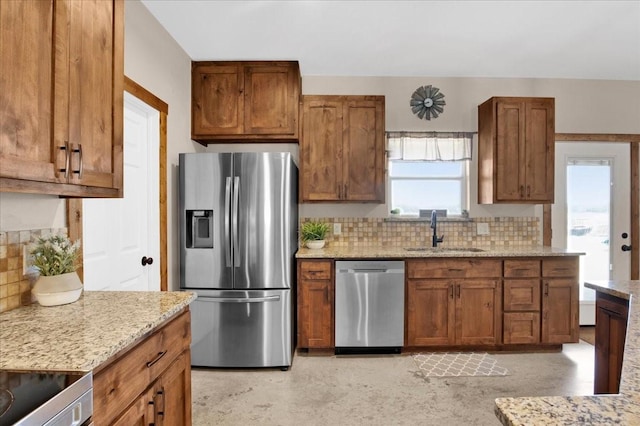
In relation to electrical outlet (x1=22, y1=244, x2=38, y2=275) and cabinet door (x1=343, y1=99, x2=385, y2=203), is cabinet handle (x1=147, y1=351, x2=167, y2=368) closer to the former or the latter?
electrical outlet (x1=22, y1=244, x2=38, y2=275)

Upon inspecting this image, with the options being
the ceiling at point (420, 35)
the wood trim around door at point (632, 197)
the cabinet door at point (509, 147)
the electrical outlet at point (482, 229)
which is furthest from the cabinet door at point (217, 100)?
the wood trim around door at point (632, 197)

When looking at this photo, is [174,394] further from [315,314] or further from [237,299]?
[315,314]

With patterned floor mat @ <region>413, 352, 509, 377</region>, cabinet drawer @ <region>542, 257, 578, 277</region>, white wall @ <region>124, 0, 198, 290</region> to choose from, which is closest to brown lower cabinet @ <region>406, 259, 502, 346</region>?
patterned floor mat @ <region>413, 352, 509, 377</region>

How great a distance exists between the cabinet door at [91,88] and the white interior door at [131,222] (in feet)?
1.91

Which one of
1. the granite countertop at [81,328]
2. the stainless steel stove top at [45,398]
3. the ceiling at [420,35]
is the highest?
the ceiling at [420,35]

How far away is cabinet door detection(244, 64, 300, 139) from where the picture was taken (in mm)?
3391

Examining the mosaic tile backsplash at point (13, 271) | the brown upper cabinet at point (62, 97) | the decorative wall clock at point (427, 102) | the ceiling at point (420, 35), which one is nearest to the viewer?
the brown upper cabinet at point (62, 97)

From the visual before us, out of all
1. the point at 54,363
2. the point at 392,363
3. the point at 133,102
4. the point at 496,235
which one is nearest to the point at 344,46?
the point at 133,102

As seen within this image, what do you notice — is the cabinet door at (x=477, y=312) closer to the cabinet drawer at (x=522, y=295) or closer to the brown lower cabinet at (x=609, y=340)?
the cabinet drawer at (x=522, y=295)

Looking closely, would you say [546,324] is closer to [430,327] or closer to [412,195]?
[430,327]

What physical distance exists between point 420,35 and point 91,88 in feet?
8.09

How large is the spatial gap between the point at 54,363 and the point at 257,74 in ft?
9.74

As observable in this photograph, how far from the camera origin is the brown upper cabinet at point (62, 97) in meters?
1.12

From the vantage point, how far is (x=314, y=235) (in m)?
3.52
